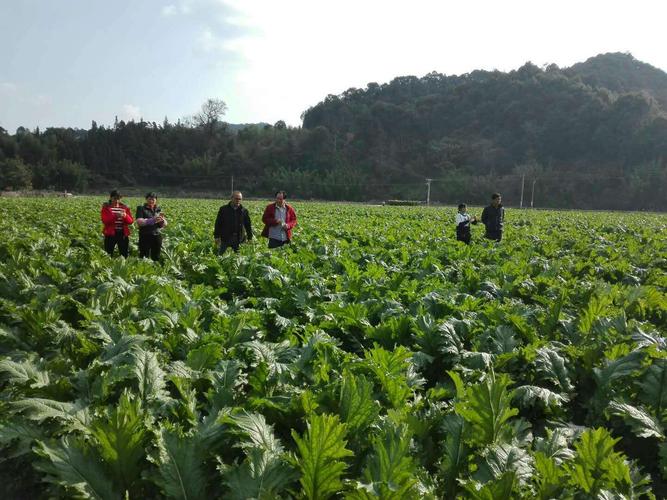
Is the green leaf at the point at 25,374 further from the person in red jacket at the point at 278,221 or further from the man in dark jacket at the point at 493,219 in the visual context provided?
the man in dark jacket at the point at 493,219

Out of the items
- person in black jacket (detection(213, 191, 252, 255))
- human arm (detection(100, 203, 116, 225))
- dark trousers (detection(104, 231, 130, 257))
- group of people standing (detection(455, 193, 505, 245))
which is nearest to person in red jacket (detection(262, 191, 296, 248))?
person in black jacket (detection(213, 191, 252, 255))

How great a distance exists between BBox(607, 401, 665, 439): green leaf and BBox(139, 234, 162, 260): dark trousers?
8.29 meters

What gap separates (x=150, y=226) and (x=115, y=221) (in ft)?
2.71

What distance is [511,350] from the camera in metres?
3.90

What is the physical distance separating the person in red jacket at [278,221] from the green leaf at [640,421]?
7688 mm

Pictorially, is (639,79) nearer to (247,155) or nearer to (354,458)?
(247,155)

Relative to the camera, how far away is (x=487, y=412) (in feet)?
8.40

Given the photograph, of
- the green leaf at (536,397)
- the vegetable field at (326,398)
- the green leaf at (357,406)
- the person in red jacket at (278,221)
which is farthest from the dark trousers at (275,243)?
the green leaf at (357,406)

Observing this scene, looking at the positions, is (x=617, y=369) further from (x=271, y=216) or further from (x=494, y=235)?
(x=494, y=235)

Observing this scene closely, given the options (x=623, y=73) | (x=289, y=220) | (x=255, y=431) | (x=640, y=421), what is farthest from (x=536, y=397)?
(x=623, y=73)

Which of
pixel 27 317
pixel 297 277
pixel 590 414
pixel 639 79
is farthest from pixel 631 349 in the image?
pixel 639 79

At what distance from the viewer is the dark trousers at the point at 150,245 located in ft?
30.6

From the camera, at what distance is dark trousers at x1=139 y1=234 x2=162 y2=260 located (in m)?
9.34

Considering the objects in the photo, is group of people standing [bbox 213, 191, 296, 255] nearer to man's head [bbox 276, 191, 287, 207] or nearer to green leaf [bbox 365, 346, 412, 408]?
man's head [bbox 276, 191, 287, 207]
